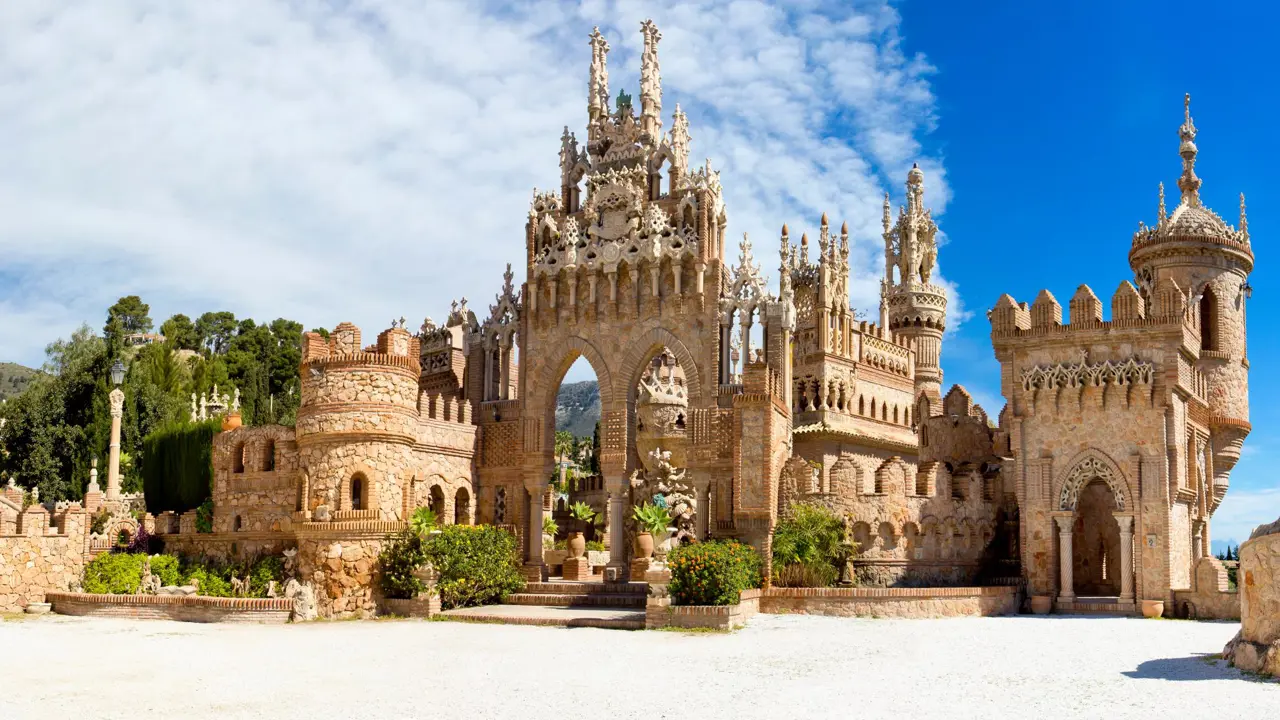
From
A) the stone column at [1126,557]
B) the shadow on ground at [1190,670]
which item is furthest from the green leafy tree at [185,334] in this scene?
the shadow on ground at [1190,670]

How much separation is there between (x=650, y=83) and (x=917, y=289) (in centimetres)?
1788

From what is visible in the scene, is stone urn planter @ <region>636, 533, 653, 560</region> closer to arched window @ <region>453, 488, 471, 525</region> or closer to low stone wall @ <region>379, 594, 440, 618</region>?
low stone wall @ <region>379, 594, 440, 618</region>

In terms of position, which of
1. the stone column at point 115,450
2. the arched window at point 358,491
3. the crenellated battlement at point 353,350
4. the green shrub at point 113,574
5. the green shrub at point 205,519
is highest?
the crenellated battlement at point 353,350

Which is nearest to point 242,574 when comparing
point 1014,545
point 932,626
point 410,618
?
point 410,618

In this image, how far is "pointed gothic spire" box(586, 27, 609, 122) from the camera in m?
33.1

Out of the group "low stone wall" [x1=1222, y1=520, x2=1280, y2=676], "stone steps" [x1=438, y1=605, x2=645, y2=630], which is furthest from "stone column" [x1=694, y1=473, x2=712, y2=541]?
"low stone wall" [x1=1222, y1=520, x2=1280, y2=676]

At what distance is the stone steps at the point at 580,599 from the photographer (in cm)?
2686

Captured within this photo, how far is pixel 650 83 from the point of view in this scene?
32094mm

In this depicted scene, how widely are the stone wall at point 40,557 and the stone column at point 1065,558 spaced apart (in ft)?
72.7

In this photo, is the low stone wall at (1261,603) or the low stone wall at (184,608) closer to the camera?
the low stone wall at (1261,603)

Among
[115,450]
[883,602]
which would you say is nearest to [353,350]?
[883,602]

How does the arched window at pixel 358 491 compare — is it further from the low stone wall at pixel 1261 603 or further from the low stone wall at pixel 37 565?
the low stone wall at pixel 1261 603

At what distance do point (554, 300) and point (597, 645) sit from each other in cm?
1312

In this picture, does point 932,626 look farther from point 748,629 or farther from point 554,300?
point 554,300
